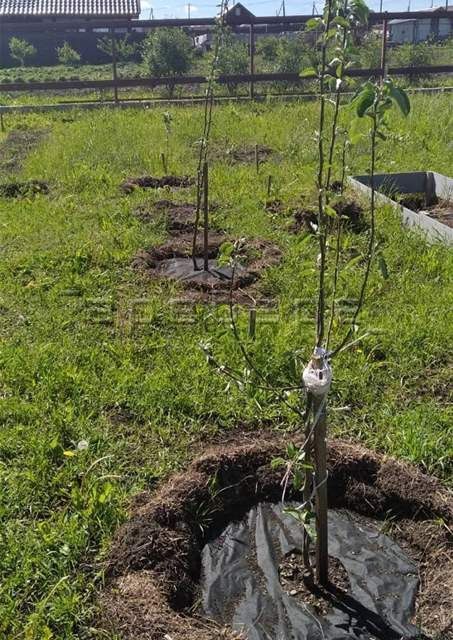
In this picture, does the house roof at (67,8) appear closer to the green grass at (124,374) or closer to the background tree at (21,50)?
the background tree at (21,50)

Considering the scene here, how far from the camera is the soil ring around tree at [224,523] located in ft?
6.34

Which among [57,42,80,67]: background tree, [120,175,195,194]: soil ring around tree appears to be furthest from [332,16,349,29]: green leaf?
[57,42,80,67]: background tree

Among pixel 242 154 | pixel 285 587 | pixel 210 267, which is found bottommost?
pixel 285 587

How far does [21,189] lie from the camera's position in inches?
286

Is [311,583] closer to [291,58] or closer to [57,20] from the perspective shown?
[291,58]

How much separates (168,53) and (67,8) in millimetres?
16839

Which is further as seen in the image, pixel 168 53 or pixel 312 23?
pixel 168 53

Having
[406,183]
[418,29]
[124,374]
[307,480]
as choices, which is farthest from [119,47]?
[307,480]

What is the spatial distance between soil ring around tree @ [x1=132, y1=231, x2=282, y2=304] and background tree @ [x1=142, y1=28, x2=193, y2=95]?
16.1m

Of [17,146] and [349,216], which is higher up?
[17,146]

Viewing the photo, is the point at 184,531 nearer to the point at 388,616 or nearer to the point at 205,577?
the point at 205,577

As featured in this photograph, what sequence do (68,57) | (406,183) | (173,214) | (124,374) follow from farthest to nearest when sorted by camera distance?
(68,57), (406,183), (173,214), (124,374)

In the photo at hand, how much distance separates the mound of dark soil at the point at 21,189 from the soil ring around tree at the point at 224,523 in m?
5.31

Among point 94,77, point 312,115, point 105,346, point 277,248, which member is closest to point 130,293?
point 105,346
